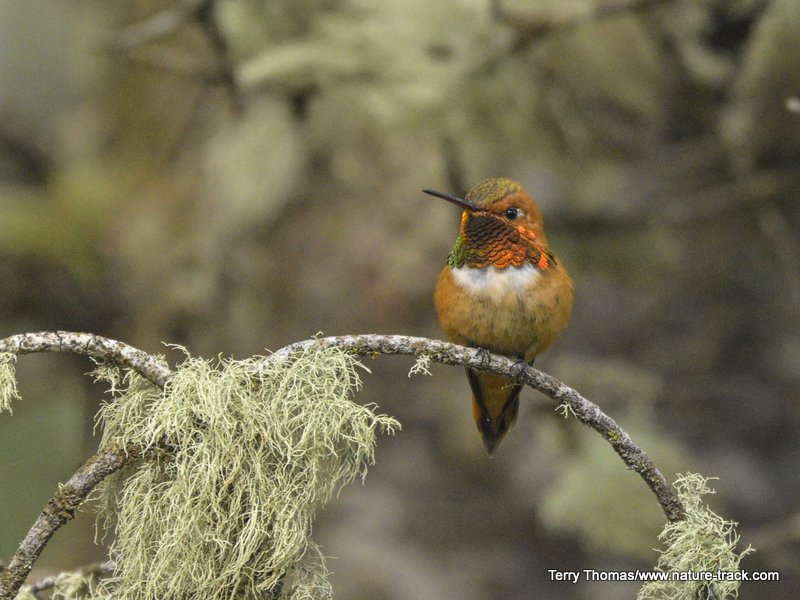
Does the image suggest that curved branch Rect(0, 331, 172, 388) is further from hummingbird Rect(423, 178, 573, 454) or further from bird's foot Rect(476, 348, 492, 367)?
hummingbird Rect(423, 178, 573, 454)

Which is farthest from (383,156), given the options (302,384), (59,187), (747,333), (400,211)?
(302,384)

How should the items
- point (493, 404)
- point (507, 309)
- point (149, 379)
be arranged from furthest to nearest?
point (493, 404) < point (507, 309) < point (149, 379)

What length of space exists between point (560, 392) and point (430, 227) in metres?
3.45

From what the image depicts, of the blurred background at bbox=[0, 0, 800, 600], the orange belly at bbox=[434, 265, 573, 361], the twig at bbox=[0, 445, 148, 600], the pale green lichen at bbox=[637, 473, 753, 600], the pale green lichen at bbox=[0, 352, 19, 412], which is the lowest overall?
the twig at bbox=[0, 445, 148, 600]

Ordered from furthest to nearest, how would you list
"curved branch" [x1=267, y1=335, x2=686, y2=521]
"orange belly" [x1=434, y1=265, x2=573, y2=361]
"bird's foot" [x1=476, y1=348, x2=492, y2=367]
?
"orange belly" [x1=434, y1=265, x2=573, y2=361] < "bird's foot" [x1=476, y1=348, x2=492, y2=367] < "curved branch" [x1=267, y1=335, x2=686, y2=521]

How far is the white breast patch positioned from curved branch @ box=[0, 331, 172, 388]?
1.17 meters

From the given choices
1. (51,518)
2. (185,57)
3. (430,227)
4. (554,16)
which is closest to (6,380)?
(51,518)

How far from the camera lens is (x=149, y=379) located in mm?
1910

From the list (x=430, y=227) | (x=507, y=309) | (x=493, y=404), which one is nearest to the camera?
(x=507, y=309)

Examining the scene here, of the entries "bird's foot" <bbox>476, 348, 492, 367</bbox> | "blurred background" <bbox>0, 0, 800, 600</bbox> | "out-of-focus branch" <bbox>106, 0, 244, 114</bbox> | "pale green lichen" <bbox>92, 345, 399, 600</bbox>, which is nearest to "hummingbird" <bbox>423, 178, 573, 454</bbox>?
"bird's foot" <bbox>476, 348, 492, 367</bbox>

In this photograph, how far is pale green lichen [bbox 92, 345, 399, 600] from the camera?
181 cm

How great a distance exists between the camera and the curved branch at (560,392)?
6.55 ft

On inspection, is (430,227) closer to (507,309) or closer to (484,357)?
(507,309)

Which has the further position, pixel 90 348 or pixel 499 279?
pixel 499 279
